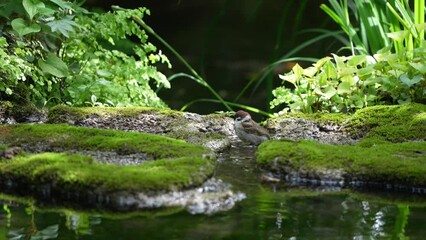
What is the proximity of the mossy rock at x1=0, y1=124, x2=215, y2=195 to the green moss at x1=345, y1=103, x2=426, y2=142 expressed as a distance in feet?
3.88

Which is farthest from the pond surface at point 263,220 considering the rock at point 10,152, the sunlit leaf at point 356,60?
the sunlit leaf at point 356,60

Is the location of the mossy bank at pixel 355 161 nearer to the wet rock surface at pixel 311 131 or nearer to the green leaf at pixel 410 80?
the wet rock surface at pixel 311 131

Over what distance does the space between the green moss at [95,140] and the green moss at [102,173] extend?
0.87ft

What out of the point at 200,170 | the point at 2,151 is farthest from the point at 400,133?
the point at 2,151

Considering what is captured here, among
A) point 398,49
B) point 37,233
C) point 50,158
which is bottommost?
point 37,233

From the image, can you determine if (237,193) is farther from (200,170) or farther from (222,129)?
(222,129)

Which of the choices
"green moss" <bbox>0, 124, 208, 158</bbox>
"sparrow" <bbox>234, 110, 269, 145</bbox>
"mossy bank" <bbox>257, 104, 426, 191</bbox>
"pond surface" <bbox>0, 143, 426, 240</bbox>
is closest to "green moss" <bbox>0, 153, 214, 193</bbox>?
"pond surface" <bbox>0, 143, 426, 240</bbox>

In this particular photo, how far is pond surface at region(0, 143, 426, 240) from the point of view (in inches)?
126

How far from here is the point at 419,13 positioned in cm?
562

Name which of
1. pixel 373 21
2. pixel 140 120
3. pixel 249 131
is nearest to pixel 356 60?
pixel 373 21

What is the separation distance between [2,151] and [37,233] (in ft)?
2.90

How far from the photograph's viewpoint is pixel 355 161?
406 centimetres

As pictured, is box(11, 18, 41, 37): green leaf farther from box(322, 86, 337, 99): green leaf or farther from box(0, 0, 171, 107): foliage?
box(322, 86, 337, 99): green leaf

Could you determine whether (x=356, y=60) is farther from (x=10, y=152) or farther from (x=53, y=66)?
(x=10, y=152)
